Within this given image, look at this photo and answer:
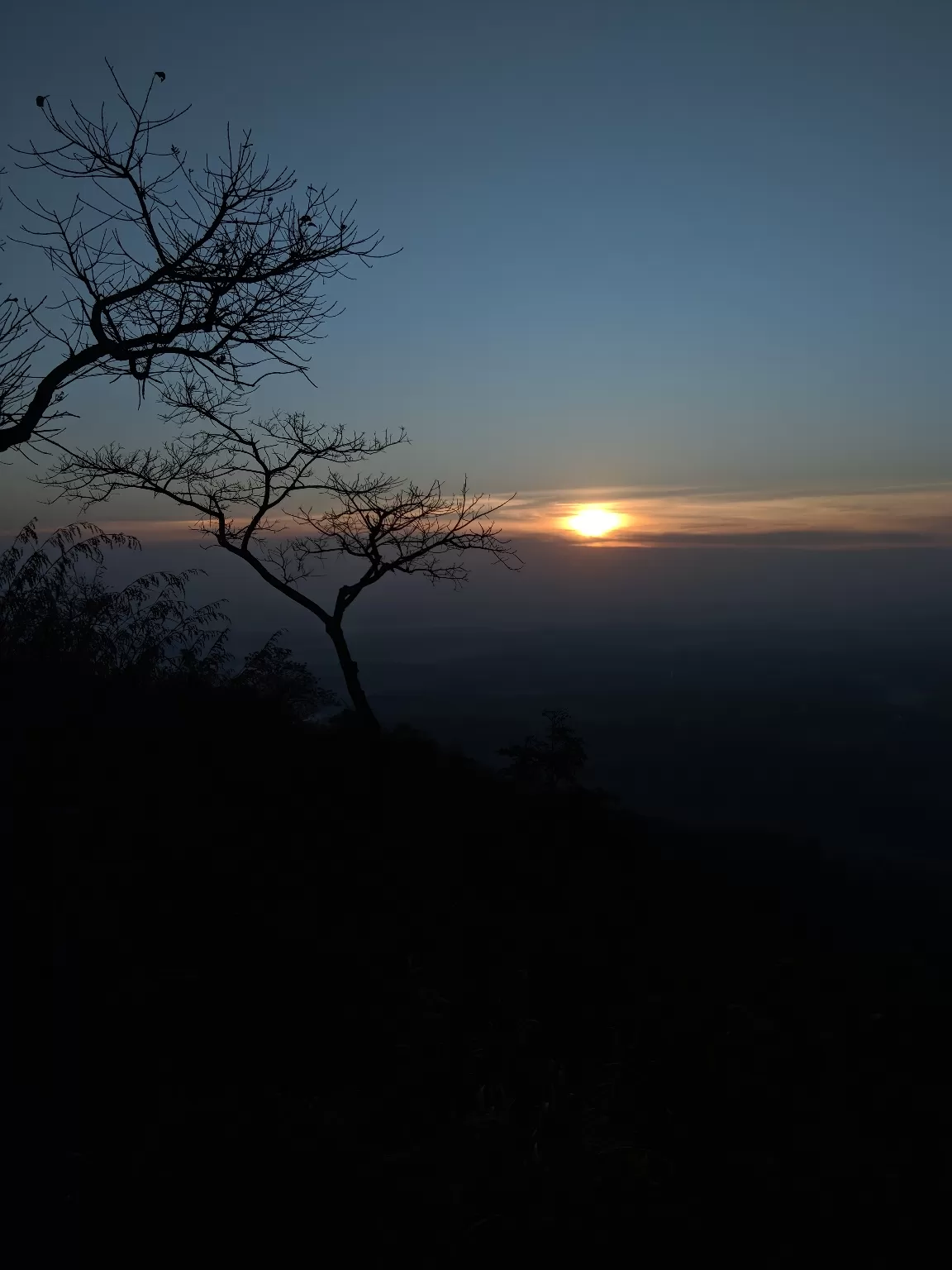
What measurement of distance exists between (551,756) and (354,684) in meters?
4.72

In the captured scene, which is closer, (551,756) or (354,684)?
(354,684)

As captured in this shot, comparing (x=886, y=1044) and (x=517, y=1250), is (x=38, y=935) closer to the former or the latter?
(x=517, y=1250)

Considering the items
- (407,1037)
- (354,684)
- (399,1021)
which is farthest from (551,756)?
(407,1037)

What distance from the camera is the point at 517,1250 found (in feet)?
13.5

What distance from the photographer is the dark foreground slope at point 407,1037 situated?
14.3 feet

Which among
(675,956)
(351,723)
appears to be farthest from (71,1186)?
(351,723)

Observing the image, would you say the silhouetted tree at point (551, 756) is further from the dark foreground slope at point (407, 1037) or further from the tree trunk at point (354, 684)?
the dark foreground slope at point (407, 1037)

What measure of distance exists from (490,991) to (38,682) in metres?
7.28


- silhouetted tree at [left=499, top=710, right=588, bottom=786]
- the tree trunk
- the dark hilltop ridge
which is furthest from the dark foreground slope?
silhouetted tree at [left=499, top=710, right=588, bottom=786]

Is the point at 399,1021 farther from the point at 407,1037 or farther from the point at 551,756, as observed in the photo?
the point at 551,756

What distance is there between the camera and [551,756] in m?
17.8

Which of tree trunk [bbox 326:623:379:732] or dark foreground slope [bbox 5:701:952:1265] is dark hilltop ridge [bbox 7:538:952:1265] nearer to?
dark foreground slope [bbox 5:701:952:1265]

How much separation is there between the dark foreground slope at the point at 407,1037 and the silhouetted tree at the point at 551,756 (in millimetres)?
6112

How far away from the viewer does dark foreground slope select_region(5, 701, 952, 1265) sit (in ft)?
14.3
